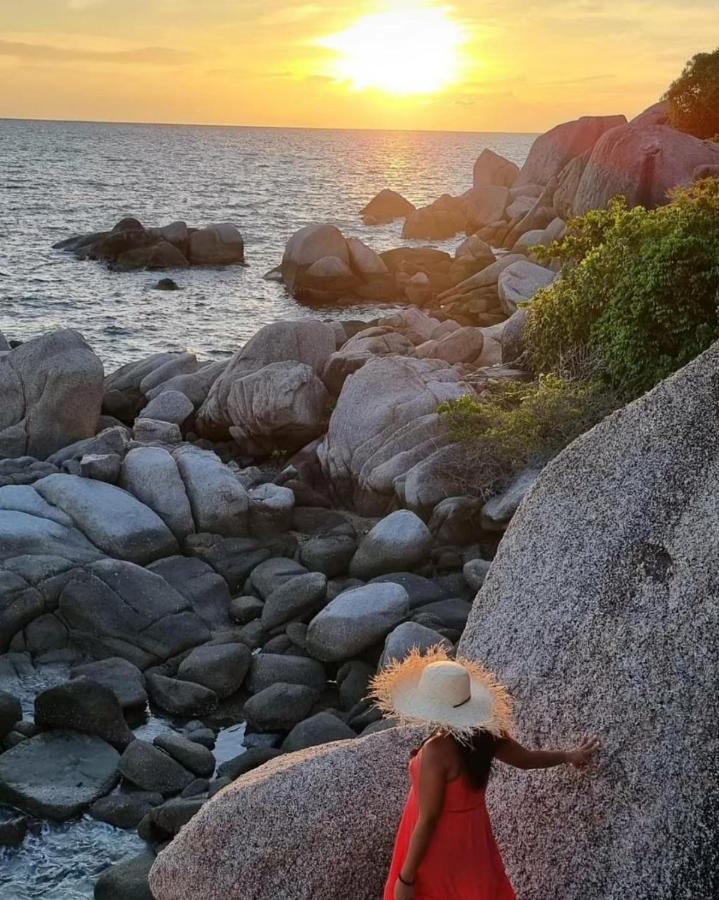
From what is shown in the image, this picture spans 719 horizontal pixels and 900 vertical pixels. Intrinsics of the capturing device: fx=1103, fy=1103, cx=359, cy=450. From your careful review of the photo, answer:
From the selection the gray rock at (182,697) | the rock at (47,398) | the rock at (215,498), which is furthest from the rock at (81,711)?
the rock at (47,398)

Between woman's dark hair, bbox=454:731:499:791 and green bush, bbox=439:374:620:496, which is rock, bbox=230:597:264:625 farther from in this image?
woman's dark hair, bbox=454:731:499:791

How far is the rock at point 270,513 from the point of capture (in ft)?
61.0

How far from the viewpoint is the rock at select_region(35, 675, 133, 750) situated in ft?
41.7

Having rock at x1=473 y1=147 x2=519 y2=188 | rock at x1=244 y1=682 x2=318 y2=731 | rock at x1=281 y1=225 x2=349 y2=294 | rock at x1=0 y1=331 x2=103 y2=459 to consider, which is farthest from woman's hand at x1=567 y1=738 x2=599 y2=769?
rock at x1=473 y1=147 x2=519 y2=188

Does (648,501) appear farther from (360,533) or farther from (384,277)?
(384,277)

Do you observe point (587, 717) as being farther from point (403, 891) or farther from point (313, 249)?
point (313, 249)

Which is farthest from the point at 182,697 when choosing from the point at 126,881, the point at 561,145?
the point at 561,145

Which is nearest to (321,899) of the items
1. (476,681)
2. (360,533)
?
(476,681)

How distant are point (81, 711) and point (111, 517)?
4983mm

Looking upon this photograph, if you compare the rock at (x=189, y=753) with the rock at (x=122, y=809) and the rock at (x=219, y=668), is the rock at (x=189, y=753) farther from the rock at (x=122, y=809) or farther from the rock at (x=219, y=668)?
the rock at (x=219, y=668)

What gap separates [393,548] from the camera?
1667 cm

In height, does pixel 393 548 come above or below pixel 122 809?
above

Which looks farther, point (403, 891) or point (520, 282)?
point (520, 282)

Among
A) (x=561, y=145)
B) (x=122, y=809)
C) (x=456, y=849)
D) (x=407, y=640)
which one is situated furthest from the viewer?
(x=561, y=145)
